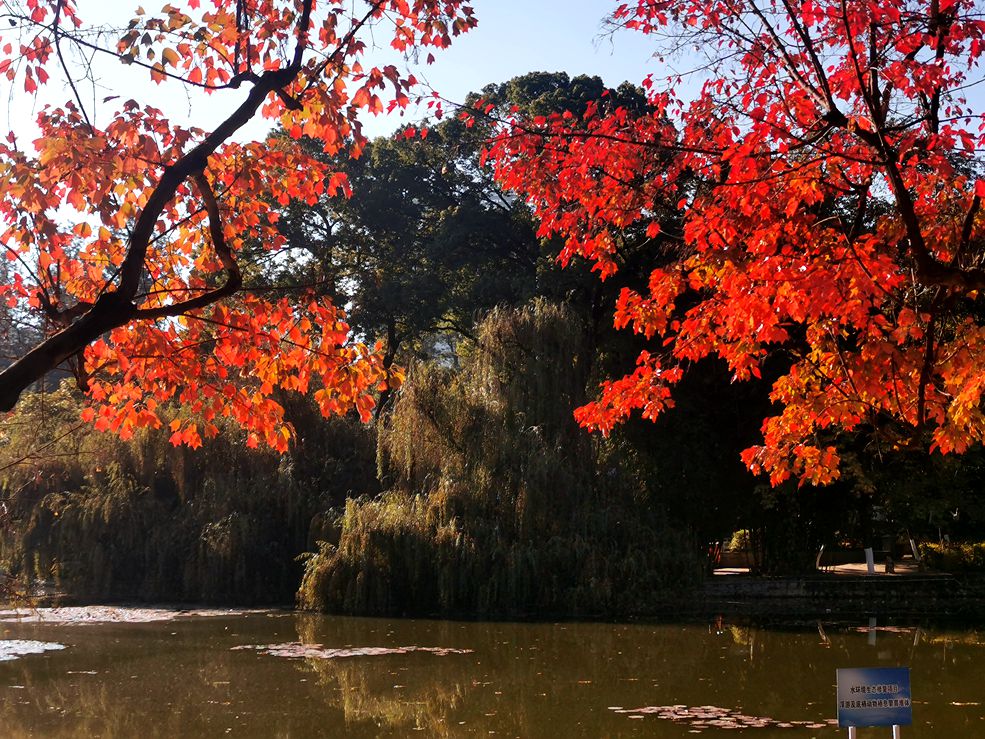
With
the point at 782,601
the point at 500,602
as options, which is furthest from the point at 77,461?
the point at 782,601

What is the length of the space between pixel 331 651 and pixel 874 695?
8990 mm

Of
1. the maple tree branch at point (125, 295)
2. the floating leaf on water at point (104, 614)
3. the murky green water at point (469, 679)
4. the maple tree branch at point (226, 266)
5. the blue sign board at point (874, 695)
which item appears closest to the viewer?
the maple tree branch at point (125, 295)

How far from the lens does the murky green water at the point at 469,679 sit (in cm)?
903

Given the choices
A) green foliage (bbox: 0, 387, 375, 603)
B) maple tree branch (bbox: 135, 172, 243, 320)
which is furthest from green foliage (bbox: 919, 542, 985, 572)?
maple tree branch (bbox: 135, 172, 243, 320)

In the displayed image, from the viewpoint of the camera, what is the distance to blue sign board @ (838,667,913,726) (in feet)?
15.5

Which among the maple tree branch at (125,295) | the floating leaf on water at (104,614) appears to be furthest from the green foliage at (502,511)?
the maple tree branch at (125,295)

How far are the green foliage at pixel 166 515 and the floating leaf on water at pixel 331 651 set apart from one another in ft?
13.1

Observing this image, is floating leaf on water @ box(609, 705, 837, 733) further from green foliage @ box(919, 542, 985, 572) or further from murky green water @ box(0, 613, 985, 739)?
green foliage @ box(919, 542, 985, 572)

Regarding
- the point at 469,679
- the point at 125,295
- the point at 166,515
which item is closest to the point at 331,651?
the point at 469,679

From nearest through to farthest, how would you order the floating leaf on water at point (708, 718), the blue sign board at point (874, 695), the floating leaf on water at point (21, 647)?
the blue sign board at point (874, 695)
the floating leaf on water at point (708, 718)
the floating leaf on water at point (21, 647)

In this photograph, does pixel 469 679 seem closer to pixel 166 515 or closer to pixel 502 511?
pixel 502 511

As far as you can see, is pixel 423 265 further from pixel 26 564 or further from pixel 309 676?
pixel 309 676

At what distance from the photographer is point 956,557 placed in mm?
18812

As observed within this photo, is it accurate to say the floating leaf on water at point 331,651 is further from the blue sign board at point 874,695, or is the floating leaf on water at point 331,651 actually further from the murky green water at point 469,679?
the blue sign board at point 874,695
